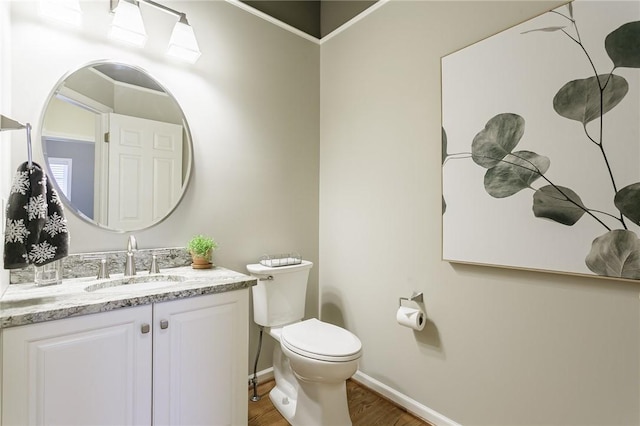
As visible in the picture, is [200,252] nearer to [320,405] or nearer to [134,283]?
[134,283]

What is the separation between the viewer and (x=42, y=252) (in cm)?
111

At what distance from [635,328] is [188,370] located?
1.75 meters

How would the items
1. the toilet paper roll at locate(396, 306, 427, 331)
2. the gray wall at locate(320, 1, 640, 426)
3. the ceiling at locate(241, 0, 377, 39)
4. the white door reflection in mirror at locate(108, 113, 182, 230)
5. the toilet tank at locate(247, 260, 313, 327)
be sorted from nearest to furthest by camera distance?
the gray wall at locate(320, 1, 640, 426) < the white door reflection in mirror at locate(108, 113, 182, 230) < the toilet paper roll at locate(396, 306, 427, 331) < the toilet tank at locate(247, 260, 313, 327) < the ceiling at locate(241, 0, 377, 39)

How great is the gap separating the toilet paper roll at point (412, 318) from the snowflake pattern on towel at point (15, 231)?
1709 millimetres

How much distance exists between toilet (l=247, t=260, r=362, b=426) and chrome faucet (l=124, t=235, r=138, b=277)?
624mm

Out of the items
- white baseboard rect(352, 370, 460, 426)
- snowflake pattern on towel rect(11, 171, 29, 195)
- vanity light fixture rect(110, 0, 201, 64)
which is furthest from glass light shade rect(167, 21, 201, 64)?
white baseboard rect(352, 370, 460, 426)

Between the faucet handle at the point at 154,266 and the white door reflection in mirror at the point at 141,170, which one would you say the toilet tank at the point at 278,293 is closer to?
the faucet handle at the point at 154,266

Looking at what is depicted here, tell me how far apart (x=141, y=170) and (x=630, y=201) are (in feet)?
7.19

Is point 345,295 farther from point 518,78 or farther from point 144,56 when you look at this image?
point 144,56

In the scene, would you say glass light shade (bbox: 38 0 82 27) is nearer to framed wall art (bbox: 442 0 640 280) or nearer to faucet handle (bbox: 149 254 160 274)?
faucet handle (bbox: 149 254 160 274)

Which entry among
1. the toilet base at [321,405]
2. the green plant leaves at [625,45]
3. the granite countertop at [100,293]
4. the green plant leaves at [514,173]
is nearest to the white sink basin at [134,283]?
the granite countertop at [100,293]

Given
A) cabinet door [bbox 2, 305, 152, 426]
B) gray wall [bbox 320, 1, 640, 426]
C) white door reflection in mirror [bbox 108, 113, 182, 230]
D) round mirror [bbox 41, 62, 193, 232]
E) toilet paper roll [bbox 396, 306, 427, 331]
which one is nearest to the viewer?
cabinet door [bbox 2, 305, 152, 426]

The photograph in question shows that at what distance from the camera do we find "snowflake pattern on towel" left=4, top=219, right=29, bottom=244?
105 cm

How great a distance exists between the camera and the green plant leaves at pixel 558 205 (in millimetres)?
1255
